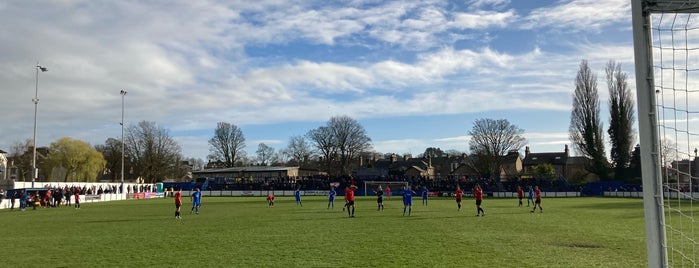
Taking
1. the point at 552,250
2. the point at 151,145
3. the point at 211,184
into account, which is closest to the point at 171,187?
the point at 211,184

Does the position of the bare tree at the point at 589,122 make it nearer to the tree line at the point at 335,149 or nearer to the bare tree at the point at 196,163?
the tree line at the point at 335,149

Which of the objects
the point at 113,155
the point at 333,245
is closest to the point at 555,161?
the point at 113,155

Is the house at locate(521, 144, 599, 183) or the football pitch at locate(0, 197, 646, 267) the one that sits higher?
the house at locate(521, 144, 599, 183)

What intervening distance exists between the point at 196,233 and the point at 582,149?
59.8 metres

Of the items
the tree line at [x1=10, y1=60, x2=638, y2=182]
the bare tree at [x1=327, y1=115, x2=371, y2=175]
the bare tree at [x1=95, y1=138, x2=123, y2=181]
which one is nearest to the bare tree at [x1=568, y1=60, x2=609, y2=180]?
the tree line at [x1=10, y1=60, x2=638, y2=182]

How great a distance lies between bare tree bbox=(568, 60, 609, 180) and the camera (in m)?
62.3

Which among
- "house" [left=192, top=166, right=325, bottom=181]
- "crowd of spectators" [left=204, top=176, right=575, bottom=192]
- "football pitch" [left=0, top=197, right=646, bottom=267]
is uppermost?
"house" [left=192, top=166, right=325, bottom=181]

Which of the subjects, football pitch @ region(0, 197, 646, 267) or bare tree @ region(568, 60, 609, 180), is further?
bare tree @ region(568, 60, 609, 180)

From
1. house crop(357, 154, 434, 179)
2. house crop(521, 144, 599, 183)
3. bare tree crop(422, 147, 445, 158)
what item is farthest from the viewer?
bare tree crop(422, 147, 445, 158)

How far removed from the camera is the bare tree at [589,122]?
62.3 m

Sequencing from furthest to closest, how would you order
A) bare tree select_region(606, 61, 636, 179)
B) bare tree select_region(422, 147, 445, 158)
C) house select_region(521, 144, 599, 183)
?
bare tree select_region(422, 147, 445, 158), house select_region(521, 144, 599, 183), bare tree select_region(606, 61, 636, 179)

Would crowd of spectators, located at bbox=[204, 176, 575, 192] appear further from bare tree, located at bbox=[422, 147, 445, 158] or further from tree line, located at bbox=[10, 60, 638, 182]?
bare tree, located at bbox=[422, 147, 445, 158]

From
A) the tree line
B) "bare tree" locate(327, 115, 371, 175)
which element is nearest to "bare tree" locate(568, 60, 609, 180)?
the tree line

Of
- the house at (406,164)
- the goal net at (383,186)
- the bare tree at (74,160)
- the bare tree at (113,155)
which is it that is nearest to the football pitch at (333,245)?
the goal net at (383,186)
